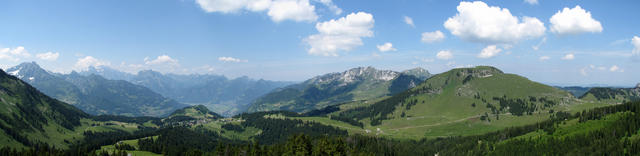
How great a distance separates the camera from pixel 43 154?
136 metres

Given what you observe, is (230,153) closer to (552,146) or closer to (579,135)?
(552,146)

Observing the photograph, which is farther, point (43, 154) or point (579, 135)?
point (579, 135)

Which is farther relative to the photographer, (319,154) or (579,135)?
(579,135)

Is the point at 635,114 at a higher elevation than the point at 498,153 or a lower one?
higher

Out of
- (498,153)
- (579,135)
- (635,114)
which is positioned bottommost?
(498,153)

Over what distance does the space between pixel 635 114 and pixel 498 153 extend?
252ft

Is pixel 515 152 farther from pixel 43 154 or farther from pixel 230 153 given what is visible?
pixel 43 154

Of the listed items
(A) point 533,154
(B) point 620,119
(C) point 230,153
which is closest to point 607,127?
(B) point 620,119

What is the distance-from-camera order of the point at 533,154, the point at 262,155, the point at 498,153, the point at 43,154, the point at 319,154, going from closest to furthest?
the point at 319,154
the point at 262,155
the point at 43,154
the point at 533,154
the point at 498,153

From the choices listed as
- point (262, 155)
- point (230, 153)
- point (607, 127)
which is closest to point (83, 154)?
point (230, 153)

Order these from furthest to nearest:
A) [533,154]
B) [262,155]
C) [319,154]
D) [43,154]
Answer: [533,154] < [43,154] < [262,155] < [319,154]

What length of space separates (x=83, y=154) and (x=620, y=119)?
11424 inches

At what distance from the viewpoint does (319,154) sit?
111562 mm

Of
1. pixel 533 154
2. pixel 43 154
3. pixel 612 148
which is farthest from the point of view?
pixel 533 154
